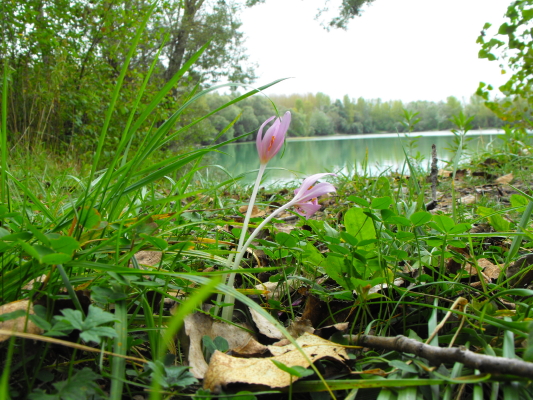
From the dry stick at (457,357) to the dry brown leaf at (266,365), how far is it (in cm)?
7

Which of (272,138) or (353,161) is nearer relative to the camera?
(272,138)

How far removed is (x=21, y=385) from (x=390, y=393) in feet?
1.69

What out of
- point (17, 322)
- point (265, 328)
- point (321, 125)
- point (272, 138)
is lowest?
point (265, 328)

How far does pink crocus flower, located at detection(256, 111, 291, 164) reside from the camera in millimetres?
785

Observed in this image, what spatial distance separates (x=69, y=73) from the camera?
4.96 meters

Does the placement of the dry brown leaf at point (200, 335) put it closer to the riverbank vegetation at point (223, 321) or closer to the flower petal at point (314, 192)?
the riverbank vegetation at point (223, 321)

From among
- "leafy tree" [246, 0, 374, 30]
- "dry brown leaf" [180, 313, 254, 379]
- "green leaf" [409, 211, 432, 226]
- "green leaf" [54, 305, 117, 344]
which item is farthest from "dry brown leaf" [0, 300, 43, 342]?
"leafy tree" [246, 0, 374, 30]

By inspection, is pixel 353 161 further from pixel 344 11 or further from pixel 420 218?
pixel 344 11

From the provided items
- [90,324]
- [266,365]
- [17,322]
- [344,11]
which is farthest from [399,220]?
[344,11]

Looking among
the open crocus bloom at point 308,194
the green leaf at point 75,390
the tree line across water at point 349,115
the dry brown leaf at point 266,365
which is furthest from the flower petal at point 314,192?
the tree line across water at point 349,115

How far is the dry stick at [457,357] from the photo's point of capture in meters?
0.45

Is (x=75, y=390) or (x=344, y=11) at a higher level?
(x=344, y=11)

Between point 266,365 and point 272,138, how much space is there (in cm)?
48

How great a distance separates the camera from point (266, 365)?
1.80 feet
